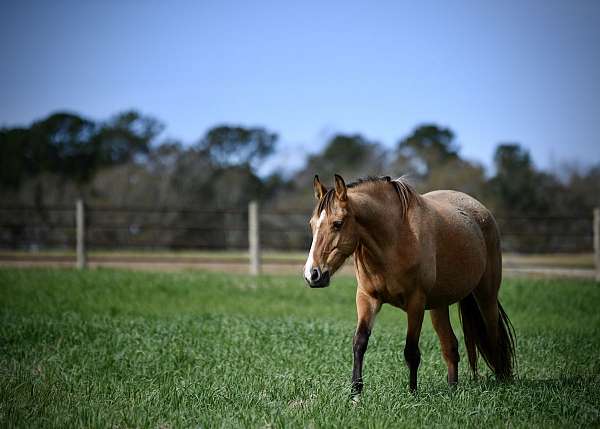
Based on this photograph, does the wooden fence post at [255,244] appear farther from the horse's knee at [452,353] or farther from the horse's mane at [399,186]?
the horse's mane at [399,186]

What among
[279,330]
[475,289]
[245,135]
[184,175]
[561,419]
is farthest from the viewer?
[245,135]

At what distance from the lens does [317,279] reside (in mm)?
5082

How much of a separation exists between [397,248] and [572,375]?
280 cm

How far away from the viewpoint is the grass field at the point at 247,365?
4.89 meters

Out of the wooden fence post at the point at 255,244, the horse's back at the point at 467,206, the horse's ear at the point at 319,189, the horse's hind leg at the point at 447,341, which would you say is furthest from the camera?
the wooden fence post at the point at 255,244

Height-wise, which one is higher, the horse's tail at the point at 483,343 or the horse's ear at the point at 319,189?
the horse's ear at the point at 319,189

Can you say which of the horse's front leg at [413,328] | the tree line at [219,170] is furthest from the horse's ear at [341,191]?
the tree line at [219,170]

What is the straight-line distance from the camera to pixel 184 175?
152 feet

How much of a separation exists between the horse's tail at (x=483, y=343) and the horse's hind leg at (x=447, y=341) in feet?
1.14

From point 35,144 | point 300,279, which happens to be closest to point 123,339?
point 300,279

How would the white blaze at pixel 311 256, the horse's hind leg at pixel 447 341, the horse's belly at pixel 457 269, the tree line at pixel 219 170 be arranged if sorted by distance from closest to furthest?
the white blaze at pixel 311 256, the horse's belly at pixel 457 269, the horse's hind leg at pixel 447 341, the tree line at pixel 219 170

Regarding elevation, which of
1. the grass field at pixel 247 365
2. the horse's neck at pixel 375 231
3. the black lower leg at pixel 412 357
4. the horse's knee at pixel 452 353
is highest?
the horse's neck at pixel 375 231

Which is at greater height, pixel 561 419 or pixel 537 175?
pixel 537 175

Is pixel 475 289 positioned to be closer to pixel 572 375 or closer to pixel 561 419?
pixel 572 375
